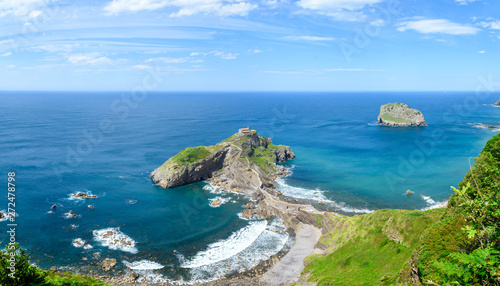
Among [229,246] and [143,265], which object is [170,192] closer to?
[229,246]

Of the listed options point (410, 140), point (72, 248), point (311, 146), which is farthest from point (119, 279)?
point (410, 140)

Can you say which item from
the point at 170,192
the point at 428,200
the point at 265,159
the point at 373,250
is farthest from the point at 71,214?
the point at 428,200

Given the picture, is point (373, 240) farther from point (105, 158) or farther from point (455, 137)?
point (455, 137)

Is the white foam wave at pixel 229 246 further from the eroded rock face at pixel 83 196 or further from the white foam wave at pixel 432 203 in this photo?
the white foam wave at pixel 432 203

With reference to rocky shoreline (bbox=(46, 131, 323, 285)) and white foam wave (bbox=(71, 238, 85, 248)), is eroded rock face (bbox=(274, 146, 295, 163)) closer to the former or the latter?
rocky shoreline (bbox=(46, 131, 323, 285))

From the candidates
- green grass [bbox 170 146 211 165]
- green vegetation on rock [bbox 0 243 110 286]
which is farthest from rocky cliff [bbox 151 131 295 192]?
green vegetation on rock [bbox 0 243 110 286]

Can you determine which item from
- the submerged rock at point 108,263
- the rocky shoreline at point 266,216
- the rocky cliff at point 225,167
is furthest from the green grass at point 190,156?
the submerged rock at point 108,263
